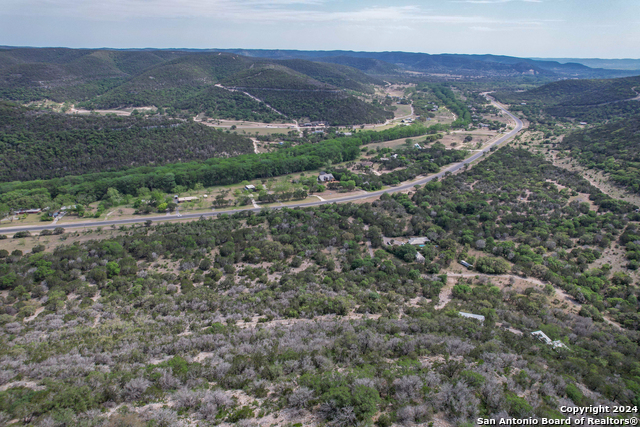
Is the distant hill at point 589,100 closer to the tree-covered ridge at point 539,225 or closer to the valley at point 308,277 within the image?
the valley at point 308,277

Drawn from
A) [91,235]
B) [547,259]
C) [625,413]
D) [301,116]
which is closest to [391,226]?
[547,259]

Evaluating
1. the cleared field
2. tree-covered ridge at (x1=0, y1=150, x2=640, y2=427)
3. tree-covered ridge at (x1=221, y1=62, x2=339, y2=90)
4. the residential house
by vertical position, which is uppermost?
tree-covered ridge at (x1=221, y1=62, x2=339, y2=90)

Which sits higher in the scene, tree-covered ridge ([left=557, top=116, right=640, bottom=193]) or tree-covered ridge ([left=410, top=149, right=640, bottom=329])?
tree-covered ridge ([left=557, top=116, right=640, bottom=193])

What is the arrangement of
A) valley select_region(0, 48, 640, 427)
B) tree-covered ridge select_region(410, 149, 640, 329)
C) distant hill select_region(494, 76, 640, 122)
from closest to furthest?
valley select_region(0, 48, 640, 427) → tree-covered ridge select_region(410, 149, 640, 329) → distant hill select_region(494, 76, 640, 122)

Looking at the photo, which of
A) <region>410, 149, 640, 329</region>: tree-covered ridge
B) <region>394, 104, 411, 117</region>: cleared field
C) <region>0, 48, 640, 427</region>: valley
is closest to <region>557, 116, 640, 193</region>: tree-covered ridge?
<region>0, 48, 640, 427</region>: valley

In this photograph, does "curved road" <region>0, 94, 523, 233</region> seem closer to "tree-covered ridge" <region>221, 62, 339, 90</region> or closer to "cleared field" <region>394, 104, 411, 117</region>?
"cleared field" <region>394, 104, 411, 117</region>

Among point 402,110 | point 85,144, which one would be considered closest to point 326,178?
point 85,144

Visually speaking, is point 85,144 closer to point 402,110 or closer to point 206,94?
point 206,94
